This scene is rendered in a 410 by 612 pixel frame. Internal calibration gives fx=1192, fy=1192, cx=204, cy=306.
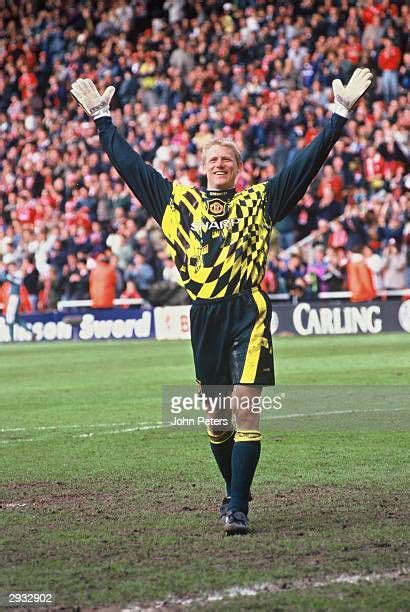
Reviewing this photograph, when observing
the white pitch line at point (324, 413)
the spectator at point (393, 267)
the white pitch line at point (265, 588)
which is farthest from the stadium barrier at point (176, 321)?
the white pitch line at point (265, 588)

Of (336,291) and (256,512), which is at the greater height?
(336,291)

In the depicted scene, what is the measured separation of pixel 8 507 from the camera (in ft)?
23.6

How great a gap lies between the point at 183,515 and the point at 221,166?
78.0 inches

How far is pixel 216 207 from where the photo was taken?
6.54 meters

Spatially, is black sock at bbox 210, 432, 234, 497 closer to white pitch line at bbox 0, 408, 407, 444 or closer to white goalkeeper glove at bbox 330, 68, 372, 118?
white goalkeeper glove at bbox 330, 68, 372, 118

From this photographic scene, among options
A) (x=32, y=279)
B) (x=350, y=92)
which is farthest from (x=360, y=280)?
(x=350, y=92)

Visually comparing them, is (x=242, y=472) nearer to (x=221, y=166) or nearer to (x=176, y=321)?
(x=221, y=166)

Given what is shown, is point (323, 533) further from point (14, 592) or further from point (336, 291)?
point (336, 291)

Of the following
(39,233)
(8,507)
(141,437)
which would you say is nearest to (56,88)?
(39,233)

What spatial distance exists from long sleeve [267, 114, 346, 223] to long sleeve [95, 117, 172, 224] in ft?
2.01

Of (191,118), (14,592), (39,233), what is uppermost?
(191,118)

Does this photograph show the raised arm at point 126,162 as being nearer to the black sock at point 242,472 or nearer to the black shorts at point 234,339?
the black shorts at point 234,339

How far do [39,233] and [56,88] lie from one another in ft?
→ 20.8

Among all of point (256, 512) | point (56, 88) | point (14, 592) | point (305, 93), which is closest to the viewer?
point (14, 592)
